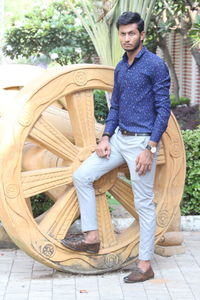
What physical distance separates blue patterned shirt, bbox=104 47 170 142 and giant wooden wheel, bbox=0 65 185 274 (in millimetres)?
317

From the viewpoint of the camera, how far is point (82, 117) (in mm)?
5219

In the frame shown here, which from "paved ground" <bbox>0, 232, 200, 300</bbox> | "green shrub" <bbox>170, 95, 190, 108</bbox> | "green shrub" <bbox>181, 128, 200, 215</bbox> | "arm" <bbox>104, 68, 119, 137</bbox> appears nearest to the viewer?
"paved ground" <bbox>0, 232, 200, 300</bbox>

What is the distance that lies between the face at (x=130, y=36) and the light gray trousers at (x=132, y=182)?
65 centimetres

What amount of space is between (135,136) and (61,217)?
2.75 ft

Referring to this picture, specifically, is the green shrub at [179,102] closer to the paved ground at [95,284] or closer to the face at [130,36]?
the paved ground at [95,284]

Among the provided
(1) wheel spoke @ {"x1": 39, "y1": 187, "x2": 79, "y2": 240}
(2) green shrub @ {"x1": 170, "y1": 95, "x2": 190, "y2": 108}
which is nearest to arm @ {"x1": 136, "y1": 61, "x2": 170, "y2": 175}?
(1) wheel spoke @ {"x1": 39, "y1": 187, "x2": 79, "y2": 240}

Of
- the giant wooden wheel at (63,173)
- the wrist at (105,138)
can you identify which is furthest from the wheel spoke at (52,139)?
the wrist at (105,138)

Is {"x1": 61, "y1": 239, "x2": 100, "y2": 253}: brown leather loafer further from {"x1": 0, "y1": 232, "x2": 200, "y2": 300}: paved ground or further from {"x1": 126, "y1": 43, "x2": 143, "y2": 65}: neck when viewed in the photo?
{"x1": 126, "y1": 43, "x2": 143, "y2": 65}: neck

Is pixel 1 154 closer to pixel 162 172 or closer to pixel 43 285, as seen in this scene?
pixel 43 285

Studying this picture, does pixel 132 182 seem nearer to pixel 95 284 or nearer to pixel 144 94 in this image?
pixel 144 94

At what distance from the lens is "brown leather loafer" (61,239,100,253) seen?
201 inches

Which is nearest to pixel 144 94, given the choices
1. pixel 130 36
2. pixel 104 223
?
pixel 130 36

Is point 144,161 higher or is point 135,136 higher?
point 135,136

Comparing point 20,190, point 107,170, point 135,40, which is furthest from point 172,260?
point 135,40
